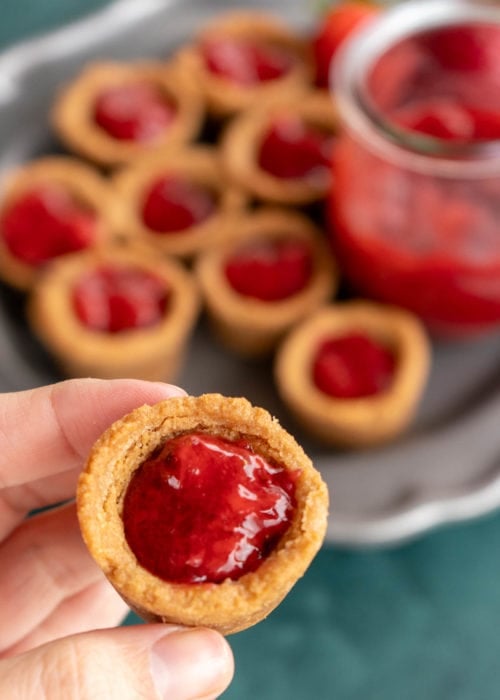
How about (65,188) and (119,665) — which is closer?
(119,665)

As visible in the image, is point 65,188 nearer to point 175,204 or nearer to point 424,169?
point 175,204

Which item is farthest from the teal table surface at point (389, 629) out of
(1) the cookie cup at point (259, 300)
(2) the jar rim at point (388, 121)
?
(2) the jar rim at point (388, 121)

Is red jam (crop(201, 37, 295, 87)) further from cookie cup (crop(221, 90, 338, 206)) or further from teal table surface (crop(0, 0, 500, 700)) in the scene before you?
teal table surface (crop(0, 0, 500, 700))

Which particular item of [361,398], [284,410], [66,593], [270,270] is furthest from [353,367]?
[66,593]

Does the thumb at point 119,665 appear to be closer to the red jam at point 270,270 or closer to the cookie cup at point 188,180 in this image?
the red jam at point 270,270

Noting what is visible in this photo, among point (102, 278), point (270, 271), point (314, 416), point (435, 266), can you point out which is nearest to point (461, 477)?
point (314, 416)

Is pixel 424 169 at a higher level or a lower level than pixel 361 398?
higher
